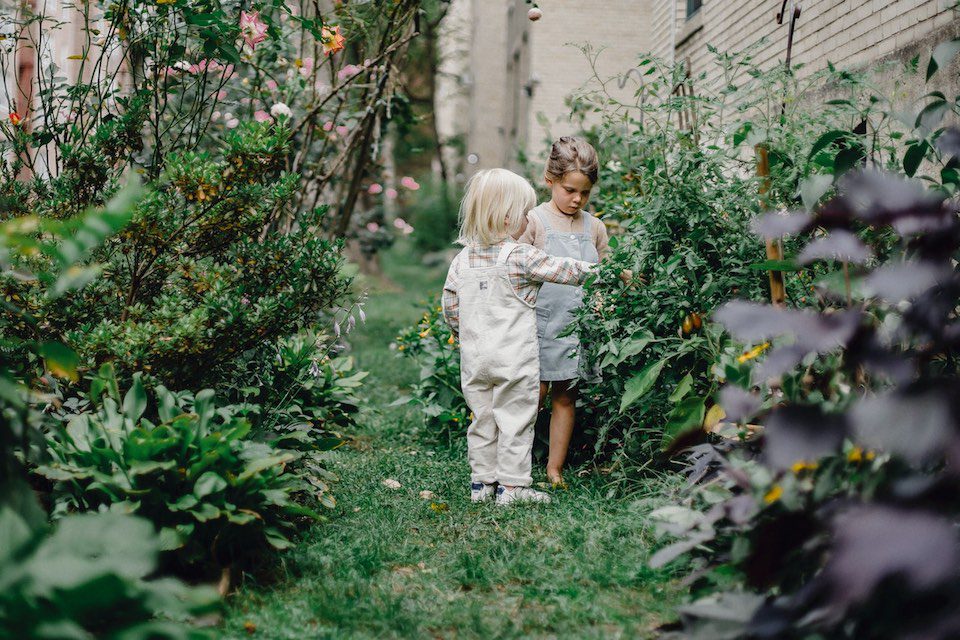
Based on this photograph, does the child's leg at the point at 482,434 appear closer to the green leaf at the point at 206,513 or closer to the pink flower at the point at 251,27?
the green leaf at the point at 206,513

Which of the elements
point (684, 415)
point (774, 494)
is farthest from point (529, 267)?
point (774, 494)

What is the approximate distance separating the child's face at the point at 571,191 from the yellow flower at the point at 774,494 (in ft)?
7.44

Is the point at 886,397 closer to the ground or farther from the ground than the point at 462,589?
farther from the ground

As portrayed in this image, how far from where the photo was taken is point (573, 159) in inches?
158

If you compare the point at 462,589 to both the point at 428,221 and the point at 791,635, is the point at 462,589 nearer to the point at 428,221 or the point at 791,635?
the point at 791,635

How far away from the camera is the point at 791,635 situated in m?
1.84

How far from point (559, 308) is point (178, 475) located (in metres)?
2.06

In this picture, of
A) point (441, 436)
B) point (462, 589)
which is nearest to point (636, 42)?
point (441, 436)

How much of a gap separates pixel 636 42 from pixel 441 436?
30.6 ft

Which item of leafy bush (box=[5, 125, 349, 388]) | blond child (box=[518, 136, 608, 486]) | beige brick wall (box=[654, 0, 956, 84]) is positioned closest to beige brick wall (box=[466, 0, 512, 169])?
beige brick wall (box=[654, 0, 956, 84])

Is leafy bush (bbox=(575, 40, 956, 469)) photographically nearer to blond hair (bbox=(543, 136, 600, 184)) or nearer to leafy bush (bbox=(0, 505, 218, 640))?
blond hair (bbox=(543, 136, 600, 184))

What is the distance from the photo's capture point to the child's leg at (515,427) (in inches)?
148

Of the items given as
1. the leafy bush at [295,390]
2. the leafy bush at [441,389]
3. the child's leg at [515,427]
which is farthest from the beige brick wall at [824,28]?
the leafy bush at [295,390]

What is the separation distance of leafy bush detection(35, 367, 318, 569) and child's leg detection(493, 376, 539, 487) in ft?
3.53
